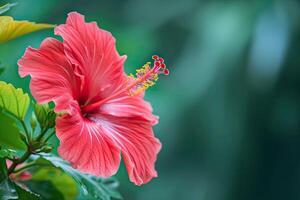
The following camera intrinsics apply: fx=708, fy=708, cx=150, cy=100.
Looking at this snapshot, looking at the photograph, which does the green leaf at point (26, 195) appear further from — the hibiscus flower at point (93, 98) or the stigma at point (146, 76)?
the stigma at point (146, 76)

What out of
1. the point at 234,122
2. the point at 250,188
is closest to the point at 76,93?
the point at 234,122

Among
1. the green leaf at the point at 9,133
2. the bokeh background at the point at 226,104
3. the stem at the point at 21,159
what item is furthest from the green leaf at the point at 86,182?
the bokeh background at the point at 226,104

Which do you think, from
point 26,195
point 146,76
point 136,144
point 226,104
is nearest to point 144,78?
point 146,76

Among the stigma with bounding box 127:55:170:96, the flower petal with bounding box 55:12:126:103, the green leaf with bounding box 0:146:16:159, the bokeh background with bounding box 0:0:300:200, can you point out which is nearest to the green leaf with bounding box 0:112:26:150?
the green leaf with bounding box 0:146:16:159

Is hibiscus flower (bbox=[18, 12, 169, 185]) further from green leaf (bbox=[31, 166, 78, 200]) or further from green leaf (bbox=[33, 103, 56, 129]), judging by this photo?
green leaf (bbox=[31, 166, 78, 200])

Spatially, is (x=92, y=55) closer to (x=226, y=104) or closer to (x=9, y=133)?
(x=9, y=133)
